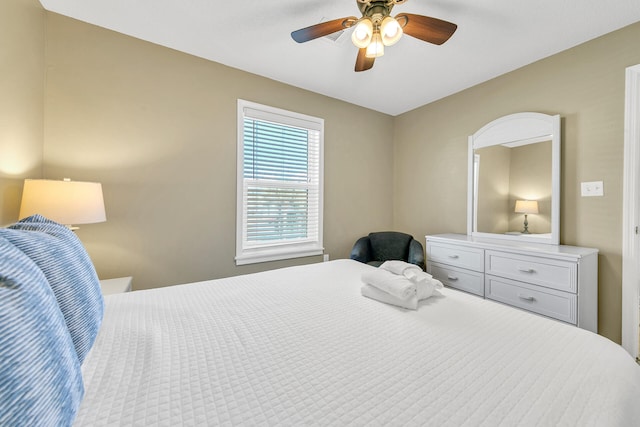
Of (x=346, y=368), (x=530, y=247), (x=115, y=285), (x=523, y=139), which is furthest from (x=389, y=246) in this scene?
(x=115, y=285)

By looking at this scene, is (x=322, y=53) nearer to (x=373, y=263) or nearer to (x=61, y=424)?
(x=373, y=263)

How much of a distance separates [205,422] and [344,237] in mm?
2736

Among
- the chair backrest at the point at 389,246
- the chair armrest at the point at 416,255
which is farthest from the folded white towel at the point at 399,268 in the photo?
the chair backrest at the point at 389,246

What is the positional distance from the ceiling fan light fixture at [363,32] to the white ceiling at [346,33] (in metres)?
0.33

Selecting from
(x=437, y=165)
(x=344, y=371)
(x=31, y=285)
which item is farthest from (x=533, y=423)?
(x=437, y=165)

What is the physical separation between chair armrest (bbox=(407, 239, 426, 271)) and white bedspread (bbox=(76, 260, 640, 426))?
4.51ft

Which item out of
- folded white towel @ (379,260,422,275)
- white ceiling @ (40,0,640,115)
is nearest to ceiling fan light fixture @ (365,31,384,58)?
white ceiling @ (40,0,640,115)

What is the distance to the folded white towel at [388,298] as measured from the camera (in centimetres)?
122

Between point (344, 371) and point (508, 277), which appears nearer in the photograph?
point (344, 371)

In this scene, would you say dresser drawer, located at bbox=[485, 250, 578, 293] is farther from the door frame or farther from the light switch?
the light switch

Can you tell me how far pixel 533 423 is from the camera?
0.58 meters

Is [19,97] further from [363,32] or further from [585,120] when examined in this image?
[585,120]

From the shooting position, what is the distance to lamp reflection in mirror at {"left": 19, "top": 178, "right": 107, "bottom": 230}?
141cm

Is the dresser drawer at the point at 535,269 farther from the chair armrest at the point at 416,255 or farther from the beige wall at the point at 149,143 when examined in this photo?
the beige wall at the point at 149,143
